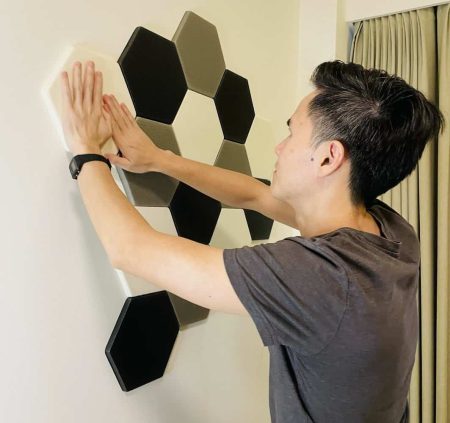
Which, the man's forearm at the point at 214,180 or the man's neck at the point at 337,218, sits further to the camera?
the man's forearm at the point at 214,180

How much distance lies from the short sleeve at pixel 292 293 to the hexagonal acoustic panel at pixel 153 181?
1.12 feet

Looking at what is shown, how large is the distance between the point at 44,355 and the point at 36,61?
1.75 ft

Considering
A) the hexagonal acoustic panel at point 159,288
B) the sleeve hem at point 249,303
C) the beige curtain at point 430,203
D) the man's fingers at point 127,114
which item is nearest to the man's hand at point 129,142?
the man's fingers at point 127,114

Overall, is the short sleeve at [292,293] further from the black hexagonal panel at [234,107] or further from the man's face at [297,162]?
the black hexagonal panel at [234,107]

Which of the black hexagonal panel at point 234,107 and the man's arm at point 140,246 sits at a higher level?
the black hexagonal panel at point 234,107

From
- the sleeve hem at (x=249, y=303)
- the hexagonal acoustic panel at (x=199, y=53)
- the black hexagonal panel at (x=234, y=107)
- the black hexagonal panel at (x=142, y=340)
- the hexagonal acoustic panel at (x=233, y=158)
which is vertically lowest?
the black hexagonal panel at (x=142, y=340)

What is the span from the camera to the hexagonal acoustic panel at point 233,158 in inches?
49.4

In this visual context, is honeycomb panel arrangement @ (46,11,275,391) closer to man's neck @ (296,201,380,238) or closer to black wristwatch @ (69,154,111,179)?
black wristwatch @ (69,154,111,179)

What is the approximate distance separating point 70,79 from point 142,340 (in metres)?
0.56

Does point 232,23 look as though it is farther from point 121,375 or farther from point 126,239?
point 121,375

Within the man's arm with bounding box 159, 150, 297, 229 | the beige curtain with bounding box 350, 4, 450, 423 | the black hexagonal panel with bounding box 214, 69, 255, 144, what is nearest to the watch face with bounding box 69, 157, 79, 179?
the man's arm with bounding box 159, 150, 297, 229

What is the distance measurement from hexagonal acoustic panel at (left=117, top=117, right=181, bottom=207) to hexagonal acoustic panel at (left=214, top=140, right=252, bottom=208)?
0.20 meters

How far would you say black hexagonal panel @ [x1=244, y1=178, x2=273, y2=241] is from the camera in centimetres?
138

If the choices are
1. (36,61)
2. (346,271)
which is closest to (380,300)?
(346,271)
